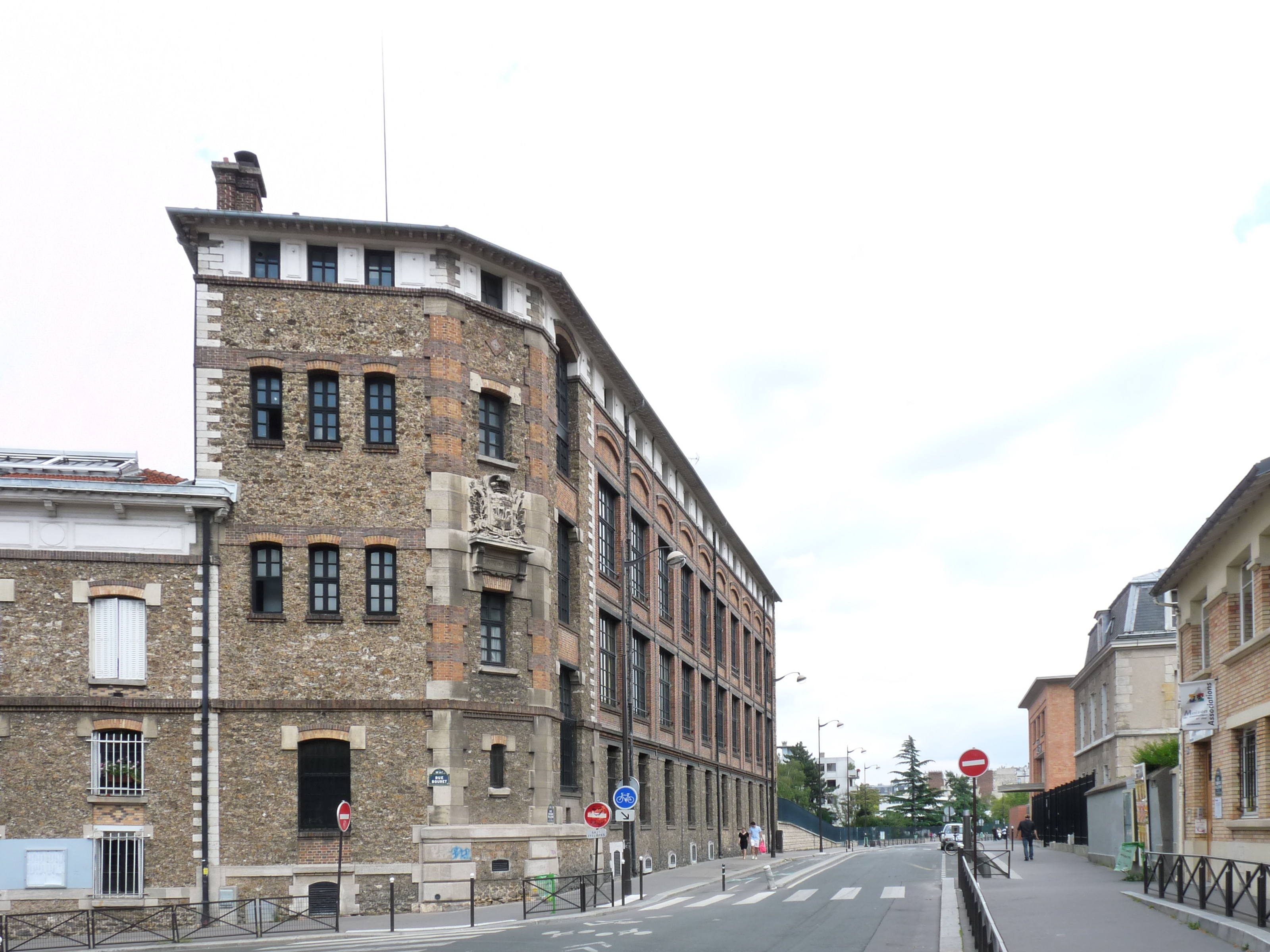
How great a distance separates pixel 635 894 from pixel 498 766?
4827 mm

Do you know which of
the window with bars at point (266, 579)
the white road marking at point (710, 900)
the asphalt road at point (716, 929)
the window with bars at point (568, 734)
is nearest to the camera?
the asphalt road at point (716, 929)

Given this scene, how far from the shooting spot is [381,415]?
28891 mm

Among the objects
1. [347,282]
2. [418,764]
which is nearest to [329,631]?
[418,764]

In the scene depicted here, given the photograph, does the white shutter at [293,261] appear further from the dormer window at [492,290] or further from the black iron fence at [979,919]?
the black iron fence at [979,919]

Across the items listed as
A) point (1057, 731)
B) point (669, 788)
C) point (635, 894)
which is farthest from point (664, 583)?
point (1057, 731)

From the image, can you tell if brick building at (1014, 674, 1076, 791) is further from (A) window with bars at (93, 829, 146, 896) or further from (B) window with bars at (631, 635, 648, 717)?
(A) window with bars at (93, 829, 146, 896)

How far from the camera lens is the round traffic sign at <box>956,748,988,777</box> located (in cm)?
2234

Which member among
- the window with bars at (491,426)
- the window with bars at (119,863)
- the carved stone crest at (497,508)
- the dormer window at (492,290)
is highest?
the dormer window at (492,290)

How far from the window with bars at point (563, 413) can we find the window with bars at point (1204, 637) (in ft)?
52.8

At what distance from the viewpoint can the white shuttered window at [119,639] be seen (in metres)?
26.3

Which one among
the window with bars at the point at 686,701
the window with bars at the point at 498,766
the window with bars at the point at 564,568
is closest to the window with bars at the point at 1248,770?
the window with bars at the point at 498,766

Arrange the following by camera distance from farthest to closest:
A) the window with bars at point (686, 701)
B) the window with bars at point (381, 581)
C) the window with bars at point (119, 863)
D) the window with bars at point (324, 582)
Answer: the window with bars at point (686, 701) → the window with bars at point (381, 581) → the window with bars at point (324, 582) → the window with bars at point (119, 863)

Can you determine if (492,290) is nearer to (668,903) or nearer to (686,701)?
(668,903)

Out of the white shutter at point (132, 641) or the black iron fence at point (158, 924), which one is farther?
the white shutter at point (132, 641)
